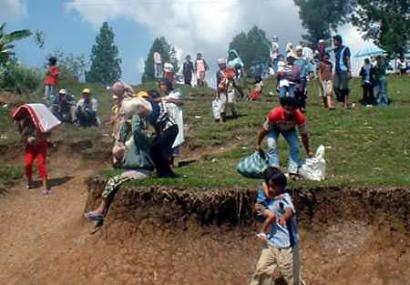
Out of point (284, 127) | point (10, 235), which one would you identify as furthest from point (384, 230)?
point (10, 235)

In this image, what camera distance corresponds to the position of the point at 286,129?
12.0 meters

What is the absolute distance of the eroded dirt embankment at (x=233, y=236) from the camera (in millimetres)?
10891

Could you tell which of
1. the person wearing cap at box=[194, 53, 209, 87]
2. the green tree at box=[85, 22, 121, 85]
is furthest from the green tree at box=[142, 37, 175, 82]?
the person wearing cap at box=[194, 53, 209, 87]

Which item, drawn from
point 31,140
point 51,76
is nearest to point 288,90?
point 31,140

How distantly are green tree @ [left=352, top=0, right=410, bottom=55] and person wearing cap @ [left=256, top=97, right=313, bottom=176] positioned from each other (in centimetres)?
3497

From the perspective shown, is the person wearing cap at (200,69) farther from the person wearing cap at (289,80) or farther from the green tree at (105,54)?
the green tree at (105,54)

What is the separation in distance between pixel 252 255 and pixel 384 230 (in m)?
1.88

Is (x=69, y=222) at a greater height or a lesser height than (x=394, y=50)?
lesser

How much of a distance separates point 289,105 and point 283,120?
1.04 ft

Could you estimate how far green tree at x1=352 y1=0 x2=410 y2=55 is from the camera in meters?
46.1

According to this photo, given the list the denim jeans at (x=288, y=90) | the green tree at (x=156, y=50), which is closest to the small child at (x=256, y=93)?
the denim jeans at (x=288, y=90)

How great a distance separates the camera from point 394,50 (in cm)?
4603

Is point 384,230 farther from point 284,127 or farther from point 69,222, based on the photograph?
point 69,222

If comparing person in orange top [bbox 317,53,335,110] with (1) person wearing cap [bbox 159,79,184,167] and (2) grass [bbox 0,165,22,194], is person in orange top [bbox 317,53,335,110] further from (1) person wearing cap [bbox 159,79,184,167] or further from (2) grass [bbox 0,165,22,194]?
(2) grass [bbox 0,165,22,194]
